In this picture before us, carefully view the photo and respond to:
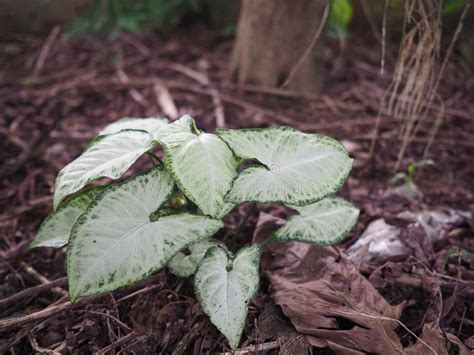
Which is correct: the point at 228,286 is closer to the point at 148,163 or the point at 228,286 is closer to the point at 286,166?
the point at 286,166

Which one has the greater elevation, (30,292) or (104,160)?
(104,160)

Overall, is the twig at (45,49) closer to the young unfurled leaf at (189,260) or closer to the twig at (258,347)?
the young unfurled leaf at (189,260)

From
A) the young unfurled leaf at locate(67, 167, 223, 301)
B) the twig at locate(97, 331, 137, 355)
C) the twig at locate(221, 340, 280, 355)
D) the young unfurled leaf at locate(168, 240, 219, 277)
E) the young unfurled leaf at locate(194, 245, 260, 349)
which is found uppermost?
the young unfurled leaf at locate(67, 167, 223, 301)

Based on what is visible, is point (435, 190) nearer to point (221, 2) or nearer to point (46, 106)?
point (46, 106)

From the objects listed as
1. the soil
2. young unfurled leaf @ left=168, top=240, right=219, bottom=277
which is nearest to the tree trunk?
the soil

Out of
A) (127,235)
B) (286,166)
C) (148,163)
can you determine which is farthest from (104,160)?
(148,163)

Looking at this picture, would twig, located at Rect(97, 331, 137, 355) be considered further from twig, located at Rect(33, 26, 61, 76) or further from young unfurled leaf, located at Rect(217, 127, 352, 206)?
twig, located at Rect(33, 26, 61, 76)
